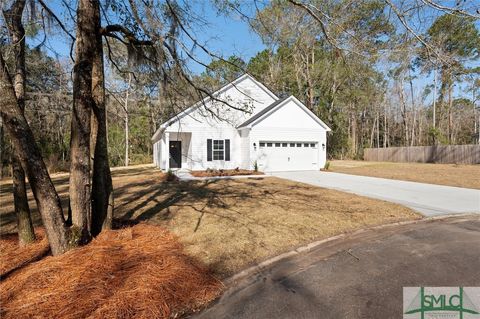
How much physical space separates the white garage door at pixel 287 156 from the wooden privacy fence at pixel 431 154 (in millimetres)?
16502

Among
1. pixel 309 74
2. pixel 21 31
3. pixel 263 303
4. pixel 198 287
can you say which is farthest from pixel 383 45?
pixel 309 74

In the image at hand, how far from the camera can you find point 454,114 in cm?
4966

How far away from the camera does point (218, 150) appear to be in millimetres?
19531

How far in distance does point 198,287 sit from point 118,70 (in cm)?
464

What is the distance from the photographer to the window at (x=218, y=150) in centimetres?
1947

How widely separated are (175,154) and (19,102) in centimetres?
1685

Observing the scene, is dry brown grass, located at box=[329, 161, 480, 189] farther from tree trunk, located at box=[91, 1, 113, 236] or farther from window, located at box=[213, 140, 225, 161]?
tree trunk, located at box=[91, 1, 113, 236]

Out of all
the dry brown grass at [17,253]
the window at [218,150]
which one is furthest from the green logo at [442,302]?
the window at [218,150]

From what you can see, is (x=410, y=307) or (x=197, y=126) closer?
(x=410, y=307)

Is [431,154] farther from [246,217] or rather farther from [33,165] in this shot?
[33,165]

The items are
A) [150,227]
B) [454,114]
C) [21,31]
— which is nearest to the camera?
[21,31]

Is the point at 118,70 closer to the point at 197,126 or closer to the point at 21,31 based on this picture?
the point at 21,31

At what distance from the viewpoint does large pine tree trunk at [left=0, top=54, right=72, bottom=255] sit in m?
3.68

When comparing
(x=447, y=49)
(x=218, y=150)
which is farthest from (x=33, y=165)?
(x=218, y=150)
